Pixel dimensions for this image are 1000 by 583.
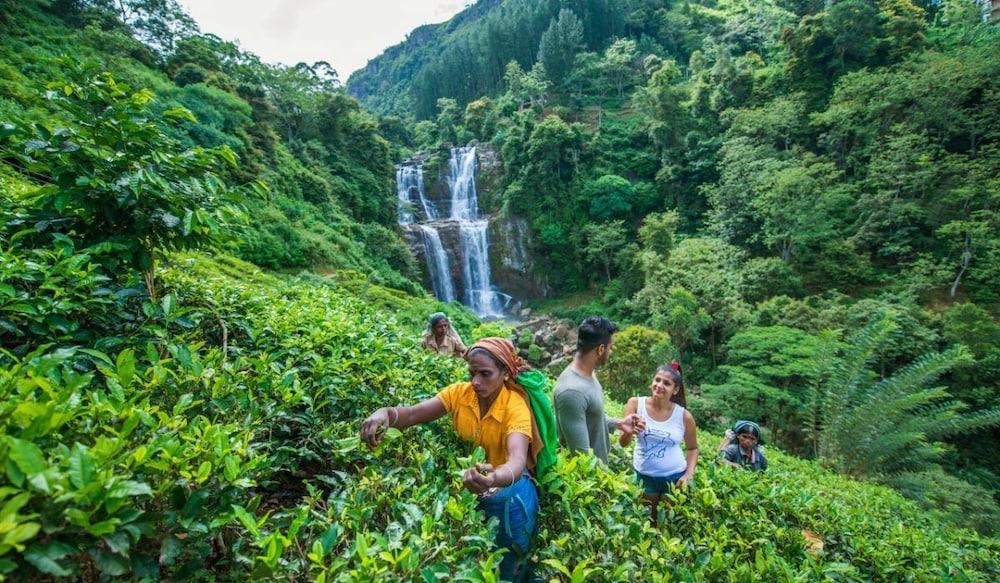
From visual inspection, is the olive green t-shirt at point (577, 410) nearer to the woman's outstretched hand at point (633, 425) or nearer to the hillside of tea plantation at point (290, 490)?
the woman's outstretched hand at point (633, 425)

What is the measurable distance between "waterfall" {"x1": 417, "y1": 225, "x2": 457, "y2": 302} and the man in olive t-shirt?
22.4 metres

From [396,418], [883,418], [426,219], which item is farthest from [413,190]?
[396,418]

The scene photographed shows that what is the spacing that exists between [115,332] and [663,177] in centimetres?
2821

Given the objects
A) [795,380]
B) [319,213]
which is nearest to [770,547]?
[795,380]

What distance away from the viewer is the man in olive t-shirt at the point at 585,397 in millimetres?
2439

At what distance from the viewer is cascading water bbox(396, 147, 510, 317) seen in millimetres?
25188

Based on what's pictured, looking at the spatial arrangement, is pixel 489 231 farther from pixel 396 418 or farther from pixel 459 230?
pixel 396 418

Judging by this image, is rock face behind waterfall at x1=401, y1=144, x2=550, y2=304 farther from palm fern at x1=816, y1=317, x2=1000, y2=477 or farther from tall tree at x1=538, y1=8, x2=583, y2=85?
palm fern at x1=816, y1=317, x2=1000, y2=477

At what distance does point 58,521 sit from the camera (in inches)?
31.7

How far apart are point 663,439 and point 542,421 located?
160 centimetres

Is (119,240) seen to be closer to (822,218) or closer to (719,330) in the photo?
(719,330)

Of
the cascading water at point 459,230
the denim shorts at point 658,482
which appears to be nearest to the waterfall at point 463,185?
the cascading water at point 459,230

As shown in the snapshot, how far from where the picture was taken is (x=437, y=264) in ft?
82.4

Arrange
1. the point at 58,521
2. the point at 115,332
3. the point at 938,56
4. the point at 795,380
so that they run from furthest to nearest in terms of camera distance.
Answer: the point at 938,56 < the point at 795,380 < the point at 115,332 < the point at 58,521
